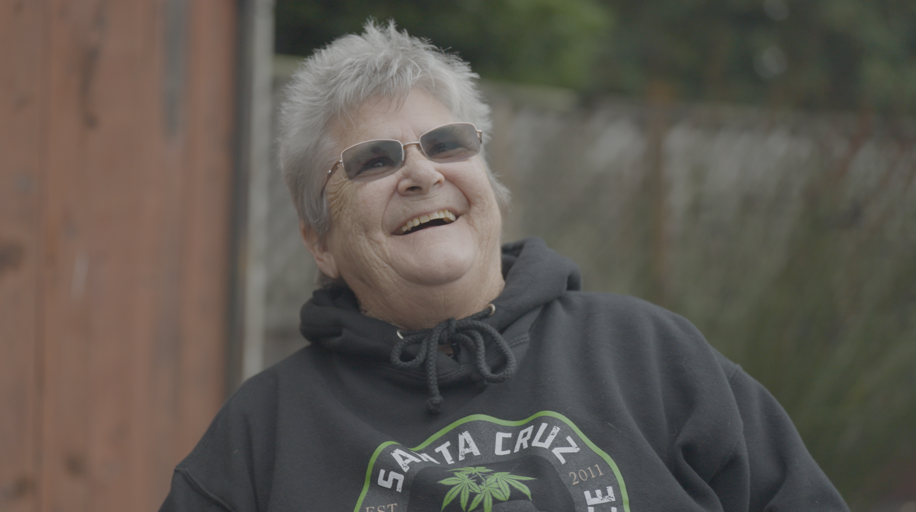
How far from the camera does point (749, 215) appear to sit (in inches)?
130

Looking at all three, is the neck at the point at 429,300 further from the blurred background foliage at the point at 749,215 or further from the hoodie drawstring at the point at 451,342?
the blurred background foliage at the point at 749,215

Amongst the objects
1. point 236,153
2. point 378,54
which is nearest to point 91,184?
point 236,153

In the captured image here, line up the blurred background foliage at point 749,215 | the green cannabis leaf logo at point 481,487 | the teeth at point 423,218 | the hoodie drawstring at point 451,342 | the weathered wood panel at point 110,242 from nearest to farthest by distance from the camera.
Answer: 1. the green cannabis leaf logo at point 481,487
2. the hoodie drawstring at point 451,342
3. the teeth at point 423,218
4. the weathered wood panel at point 110,242
5. the blurred background foliage at point 749,215

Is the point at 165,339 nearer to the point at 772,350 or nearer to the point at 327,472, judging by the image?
the point at 327,472

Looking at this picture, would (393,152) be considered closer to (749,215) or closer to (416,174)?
(416,174)

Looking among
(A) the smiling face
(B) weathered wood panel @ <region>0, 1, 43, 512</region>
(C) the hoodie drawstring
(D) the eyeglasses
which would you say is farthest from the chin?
(B) weathered wood panel @ <region>0, 1, 43, 512</region>

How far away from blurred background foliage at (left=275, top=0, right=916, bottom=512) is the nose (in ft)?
5.62

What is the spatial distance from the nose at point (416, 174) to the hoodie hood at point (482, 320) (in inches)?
12.3

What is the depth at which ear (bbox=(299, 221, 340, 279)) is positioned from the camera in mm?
1967

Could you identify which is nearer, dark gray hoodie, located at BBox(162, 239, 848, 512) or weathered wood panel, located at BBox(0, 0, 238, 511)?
dark gray hoodie, located at BBox(162, 239, 848, 512)

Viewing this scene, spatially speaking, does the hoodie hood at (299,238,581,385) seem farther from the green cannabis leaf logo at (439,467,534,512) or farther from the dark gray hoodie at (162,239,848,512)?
the green cannabis leaf logo at (439,467,534,512)

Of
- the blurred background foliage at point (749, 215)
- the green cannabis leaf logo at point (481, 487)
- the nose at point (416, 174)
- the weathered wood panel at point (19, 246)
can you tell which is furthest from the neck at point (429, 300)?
the blurred background foliage at point (749, 215)

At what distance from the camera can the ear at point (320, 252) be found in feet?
6.45

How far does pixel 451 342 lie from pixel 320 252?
48 cm
